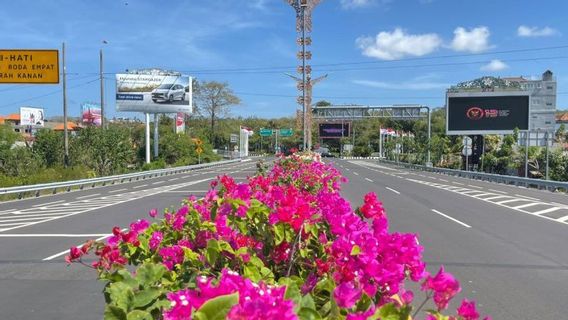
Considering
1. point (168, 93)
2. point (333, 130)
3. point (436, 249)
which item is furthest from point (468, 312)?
point (333, 130)

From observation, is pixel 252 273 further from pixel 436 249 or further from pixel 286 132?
pixel 286 132

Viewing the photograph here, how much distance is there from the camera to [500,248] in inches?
395

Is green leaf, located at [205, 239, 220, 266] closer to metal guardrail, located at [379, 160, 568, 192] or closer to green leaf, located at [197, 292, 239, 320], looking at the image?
green leaf, located at [197, 292, 239, 320]

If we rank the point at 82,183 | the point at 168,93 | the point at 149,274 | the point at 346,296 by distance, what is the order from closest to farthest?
the point at 346,296 < the point at 149,274 < the point at 82,183 < the point at 168,93

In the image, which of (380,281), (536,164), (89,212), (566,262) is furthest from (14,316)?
(536,164)

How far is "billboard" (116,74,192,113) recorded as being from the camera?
5812 centimetres

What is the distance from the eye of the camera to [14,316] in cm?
572

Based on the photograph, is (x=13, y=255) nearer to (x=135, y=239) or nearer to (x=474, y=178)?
(x=135, y=239)

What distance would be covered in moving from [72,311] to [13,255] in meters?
4.32

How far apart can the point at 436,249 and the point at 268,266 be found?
7521 millimetres

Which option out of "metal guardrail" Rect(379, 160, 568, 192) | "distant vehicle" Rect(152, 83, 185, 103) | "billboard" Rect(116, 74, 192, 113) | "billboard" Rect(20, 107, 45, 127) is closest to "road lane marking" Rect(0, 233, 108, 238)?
"metal guardrail" Rect(379, 160, 568, 192)

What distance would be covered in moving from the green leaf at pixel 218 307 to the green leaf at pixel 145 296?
60 cm

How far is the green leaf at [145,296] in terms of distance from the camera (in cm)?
212

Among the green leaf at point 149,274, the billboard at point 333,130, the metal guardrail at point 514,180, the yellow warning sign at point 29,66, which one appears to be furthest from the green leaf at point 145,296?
the billboard at point 333,130
